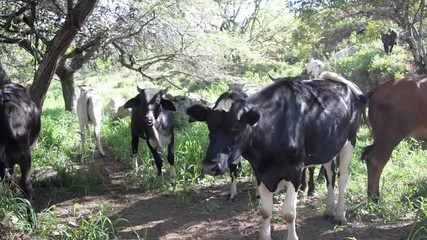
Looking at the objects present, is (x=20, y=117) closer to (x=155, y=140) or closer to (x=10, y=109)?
(x=10, y=109)

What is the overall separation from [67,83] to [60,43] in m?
7.27

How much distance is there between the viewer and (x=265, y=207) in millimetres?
4633

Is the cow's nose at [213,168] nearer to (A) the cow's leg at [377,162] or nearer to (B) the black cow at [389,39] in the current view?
(A) the cow's leg at [377,162]

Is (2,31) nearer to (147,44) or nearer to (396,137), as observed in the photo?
(147,44)

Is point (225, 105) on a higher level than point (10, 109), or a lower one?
lower

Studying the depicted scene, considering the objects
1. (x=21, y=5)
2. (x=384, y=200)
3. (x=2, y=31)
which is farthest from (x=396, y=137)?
(x=2, y=31)

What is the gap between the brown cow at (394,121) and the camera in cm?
577

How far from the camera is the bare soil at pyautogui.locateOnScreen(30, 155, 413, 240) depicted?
5.04 m

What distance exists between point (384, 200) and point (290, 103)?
196 cm

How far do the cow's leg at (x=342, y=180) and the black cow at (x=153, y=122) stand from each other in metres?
2.85

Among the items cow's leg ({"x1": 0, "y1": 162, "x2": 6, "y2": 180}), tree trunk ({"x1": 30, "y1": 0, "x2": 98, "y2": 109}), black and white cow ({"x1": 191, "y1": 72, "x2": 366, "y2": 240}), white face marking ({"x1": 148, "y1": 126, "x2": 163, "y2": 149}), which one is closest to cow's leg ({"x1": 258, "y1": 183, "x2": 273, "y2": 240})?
black and white cow ({"x1": 191, "y1": 72, "x2": 366, "y2": 240})

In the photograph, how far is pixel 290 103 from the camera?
4555 millimetres

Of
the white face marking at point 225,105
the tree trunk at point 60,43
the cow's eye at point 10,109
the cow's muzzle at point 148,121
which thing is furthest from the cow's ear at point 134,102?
the white face marking at point 225,105

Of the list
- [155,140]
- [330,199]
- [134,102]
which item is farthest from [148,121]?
[330,199]
